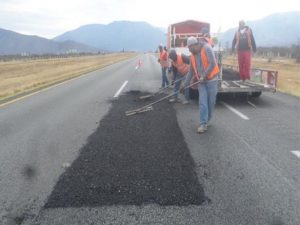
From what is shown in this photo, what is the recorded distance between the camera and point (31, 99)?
1234 centimetres

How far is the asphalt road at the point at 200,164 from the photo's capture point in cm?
363

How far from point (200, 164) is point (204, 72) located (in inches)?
98.0

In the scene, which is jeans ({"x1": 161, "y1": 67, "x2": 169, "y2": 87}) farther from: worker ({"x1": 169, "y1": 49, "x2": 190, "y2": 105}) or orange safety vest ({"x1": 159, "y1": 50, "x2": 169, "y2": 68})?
worker ({"x1": 169, "y1": 49, "x2": 190, "y2": 105})

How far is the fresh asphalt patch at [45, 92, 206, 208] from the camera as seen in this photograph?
403 centimetres

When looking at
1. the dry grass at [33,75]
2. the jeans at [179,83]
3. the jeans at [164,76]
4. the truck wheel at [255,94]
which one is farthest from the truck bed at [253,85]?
the dry grass at [33,75]

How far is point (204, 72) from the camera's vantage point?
Result: 7.02 metres

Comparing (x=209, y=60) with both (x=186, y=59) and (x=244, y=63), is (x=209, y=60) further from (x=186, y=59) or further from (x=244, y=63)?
(x=244, y=63)

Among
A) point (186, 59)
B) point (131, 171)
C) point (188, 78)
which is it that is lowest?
point (131, 171)

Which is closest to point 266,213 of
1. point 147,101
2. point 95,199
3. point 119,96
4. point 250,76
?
point 95,199

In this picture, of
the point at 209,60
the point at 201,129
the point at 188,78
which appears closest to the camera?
the point at 201,129

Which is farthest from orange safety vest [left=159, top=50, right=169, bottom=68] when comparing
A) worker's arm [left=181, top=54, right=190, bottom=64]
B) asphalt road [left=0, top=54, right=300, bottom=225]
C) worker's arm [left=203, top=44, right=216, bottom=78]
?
worker's arm [left=203, top=44, right=216, bottom=78]

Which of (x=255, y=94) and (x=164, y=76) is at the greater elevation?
(x=164, y=76)

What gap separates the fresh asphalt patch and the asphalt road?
12 cm

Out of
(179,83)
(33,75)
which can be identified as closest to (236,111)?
(179,83)
